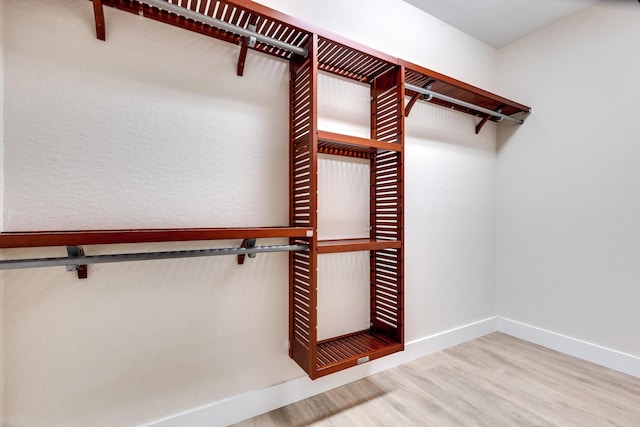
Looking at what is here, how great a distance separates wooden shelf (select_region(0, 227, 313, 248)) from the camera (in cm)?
90

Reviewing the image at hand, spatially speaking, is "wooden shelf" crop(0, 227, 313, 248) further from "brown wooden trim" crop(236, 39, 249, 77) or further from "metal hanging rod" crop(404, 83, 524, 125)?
"metal hanging rod" crop(404, 83, 524, 125)

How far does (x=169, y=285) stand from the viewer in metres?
1.33

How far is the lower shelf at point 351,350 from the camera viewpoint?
4.71 feet

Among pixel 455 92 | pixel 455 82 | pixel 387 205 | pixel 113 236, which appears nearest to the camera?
pixel 113 236

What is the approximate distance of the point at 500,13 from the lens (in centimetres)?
219

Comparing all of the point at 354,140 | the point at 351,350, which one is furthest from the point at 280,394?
the point at 354,140

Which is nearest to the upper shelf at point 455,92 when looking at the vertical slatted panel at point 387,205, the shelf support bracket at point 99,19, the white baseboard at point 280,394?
the vertical slatted panel at point 387,205

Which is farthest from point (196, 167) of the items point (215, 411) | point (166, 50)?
point (215, 411)

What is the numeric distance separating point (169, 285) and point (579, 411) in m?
2.29

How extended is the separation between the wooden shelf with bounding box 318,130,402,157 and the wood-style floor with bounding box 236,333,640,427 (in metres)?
1.48

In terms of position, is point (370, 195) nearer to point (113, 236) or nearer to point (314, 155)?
point (314, 155)

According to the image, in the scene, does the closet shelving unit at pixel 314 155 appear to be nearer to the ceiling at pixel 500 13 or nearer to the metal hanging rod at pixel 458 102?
the metal hanging rod at pixel 458 102

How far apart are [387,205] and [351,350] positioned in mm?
903

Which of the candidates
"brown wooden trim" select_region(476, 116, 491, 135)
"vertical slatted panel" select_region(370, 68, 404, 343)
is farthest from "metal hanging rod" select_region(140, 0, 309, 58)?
"brown wooden trim" select_region(476, 116, 491, 135)
